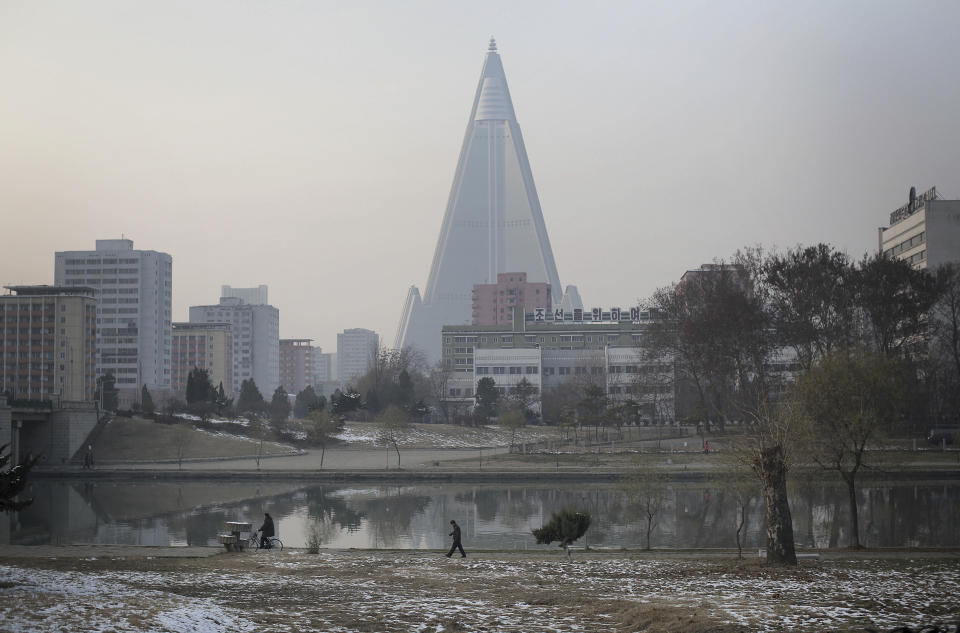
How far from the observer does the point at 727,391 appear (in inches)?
2434

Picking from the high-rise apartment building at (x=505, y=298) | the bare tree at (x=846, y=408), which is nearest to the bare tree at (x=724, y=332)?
the bare tree at (x=846, y=408)

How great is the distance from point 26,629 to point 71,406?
5609 centimetres

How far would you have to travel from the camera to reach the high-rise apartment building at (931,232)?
8056cm

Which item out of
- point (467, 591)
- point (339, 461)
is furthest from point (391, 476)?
point (467, 591)

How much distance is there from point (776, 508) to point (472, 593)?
7141mm

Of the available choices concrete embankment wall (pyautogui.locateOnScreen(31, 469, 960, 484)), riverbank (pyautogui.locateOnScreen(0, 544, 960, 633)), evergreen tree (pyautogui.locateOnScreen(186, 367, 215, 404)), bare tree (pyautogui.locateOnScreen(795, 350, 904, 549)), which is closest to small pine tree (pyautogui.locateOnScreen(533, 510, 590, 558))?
riverbank (pyautogui.locateOnScreen(0, 544, 960, 633))

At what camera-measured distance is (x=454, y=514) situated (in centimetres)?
3588

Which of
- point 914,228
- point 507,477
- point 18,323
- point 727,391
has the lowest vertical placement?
point 507,477

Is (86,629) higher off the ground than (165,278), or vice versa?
(165,278)

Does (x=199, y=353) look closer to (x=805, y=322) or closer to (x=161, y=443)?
(x=161, y=443)

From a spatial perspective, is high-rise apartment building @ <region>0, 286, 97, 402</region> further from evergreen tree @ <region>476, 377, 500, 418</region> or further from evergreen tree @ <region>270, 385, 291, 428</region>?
evergreen tree @ <region>476, 377, 500, 418</region>

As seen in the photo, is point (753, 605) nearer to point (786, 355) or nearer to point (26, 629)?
point (26, 629)

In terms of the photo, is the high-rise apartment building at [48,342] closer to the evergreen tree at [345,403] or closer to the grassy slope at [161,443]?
the evergreen tree at [345,403]

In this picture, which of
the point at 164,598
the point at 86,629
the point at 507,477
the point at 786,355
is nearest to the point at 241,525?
the point at 164,598
